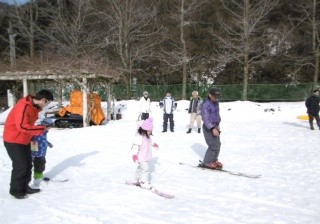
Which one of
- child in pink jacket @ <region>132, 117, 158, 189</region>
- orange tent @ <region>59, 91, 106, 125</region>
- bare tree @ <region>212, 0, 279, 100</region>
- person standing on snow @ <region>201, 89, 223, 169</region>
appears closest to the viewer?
child in pink jacket @ <region>132, 117, 158, 189</region>

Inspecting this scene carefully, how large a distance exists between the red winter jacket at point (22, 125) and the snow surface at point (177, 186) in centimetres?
98

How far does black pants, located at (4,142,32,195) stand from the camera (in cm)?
601

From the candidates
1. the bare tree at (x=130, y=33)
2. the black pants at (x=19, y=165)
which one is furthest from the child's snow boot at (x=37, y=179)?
the bare tree at (x=130, y=33)

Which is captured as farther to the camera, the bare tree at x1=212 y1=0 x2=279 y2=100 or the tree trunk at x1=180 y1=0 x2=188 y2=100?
the tree trunk at x1=180 y1=0 x2=188 y2=100

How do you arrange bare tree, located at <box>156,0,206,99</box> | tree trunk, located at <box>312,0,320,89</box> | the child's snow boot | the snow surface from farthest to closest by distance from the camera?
bare tree, located at <box>156,0,206,99</box>
tree trunk, located at <box>312,0,320,89</box>
the child's snow boot
the snow surface

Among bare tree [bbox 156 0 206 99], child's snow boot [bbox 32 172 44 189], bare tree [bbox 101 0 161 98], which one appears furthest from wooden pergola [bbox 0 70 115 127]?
bare tree [bbox 156 0 206 99]

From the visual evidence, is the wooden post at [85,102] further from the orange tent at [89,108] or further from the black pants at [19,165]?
the black pants at [19,165]

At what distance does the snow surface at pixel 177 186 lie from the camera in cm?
542

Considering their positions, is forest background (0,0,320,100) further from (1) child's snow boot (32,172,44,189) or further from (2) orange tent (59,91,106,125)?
(1) child's snow boot (32,172,44,189)

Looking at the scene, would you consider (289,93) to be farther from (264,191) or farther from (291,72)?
(264,191)

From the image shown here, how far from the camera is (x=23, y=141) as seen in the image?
602 centimetres

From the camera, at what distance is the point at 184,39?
3359 centimetres

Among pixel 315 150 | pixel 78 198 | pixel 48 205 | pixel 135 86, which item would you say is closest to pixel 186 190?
pixel 78 198

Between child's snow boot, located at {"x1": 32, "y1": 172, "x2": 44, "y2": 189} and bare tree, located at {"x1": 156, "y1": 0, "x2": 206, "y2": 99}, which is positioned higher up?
bare tree, located at {"x1": 156, "y1": 0, "x2": 206, "y2": 99}
